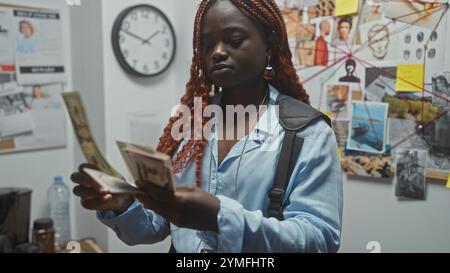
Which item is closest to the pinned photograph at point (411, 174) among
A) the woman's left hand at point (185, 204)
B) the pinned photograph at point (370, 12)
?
the pinned photograph at point (370, 12)

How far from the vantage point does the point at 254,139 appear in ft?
1.69

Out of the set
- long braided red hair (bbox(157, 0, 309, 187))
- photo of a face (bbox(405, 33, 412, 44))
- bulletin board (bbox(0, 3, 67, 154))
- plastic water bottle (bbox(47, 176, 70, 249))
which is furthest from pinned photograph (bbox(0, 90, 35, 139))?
photo of a face (bbox(405, 33, 412, 44))

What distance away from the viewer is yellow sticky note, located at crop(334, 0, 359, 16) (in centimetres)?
104

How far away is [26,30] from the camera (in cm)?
128

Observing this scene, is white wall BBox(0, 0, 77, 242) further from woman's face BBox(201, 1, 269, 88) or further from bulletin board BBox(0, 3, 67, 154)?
woman's face BBox(201, 1, 269, 88)

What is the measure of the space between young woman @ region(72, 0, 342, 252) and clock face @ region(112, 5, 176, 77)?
2.06 ft

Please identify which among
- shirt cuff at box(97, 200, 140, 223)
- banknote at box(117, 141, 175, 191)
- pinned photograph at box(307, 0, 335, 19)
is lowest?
shirt cuff at box(97, 200, 140, 223)

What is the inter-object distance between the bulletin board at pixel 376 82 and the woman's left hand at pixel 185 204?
0.69 meters

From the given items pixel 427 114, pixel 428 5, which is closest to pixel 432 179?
pixel 427 114

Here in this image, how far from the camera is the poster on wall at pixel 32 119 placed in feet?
4.14

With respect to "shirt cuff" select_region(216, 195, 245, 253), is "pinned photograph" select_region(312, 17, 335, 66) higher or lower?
higher

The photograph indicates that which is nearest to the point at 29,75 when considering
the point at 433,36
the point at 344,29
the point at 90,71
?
the point at 90,71

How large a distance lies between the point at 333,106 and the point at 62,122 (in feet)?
3.17

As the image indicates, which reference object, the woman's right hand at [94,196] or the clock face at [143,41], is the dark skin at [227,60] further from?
the clock face at [143,41]
